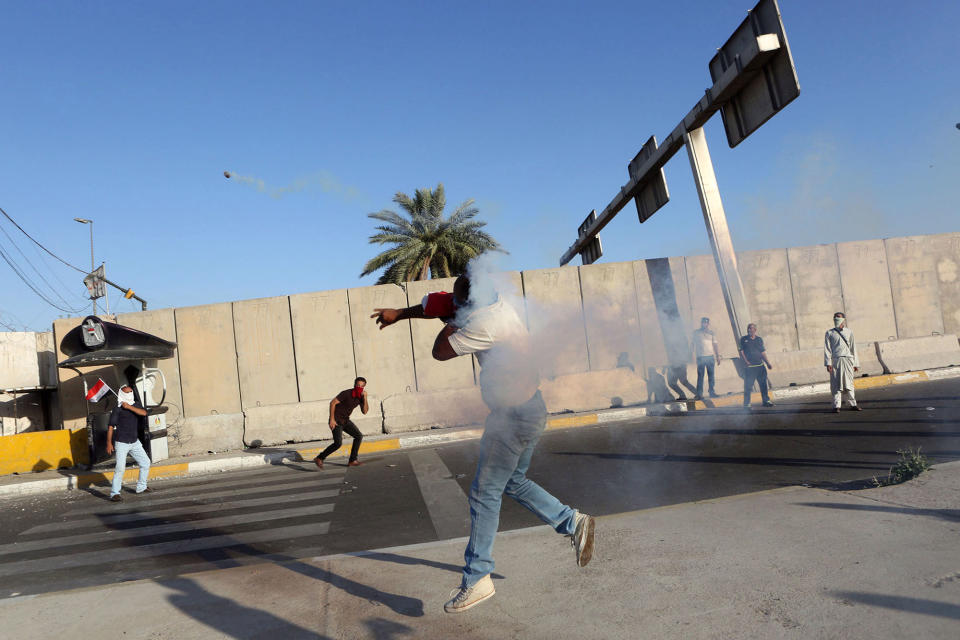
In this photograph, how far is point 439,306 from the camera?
3.69m

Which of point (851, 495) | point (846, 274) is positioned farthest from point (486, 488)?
point (846, 274)

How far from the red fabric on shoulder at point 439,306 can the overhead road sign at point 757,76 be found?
8.00 meters

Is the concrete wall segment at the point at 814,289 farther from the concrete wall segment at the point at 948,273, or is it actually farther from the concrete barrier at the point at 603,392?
the concrete barrier at the point at 603,392

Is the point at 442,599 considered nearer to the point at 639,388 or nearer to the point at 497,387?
the point at 497,387

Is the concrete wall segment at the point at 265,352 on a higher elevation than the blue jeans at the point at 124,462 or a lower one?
higher

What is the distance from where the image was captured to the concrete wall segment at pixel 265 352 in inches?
555

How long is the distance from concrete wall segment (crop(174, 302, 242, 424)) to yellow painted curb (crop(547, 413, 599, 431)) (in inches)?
280

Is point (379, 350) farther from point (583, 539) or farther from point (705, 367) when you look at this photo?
point (583, 539)

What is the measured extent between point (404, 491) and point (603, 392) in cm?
697

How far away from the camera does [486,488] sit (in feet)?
11.4

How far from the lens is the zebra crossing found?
5109 millimetres

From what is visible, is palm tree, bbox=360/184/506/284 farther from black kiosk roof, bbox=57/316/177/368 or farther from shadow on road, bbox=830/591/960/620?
shadow on road, bbox=830/591/960/620

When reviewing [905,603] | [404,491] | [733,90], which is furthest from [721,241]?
[905,603]

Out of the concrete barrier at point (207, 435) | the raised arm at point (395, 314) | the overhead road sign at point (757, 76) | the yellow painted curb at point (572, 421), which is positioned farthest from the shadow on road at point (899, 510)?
the concrete barrier at point (207, 435)
